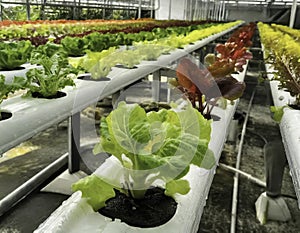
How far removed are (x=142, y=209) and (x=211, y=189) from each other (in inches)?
87.2

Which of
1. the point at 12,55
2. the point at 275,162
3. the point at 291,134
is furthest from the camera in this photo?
the point at 275,162

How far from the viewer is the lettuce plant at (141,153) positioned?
0.81m

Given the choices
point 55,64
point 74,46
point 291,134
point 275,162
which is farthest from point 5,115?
point 275,162

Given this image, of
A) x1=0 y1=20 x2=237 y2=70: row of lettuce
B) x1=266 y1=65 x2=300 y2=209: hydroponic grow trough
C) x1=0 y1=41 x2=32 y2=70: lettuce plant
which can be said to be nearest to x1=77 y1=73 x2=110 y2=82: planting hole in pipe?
x1=0 y1=20 x2=237 y2=70: row of lettuce

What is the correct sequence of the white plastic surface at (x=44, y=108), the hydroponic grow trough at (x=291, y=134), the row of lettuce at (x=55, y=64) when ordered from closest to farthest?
the hydroponic grow trough at (x=291, y=134)
the white plastic surface at (x=44, y=108)
the row of lettuce at (x=55, y=64)

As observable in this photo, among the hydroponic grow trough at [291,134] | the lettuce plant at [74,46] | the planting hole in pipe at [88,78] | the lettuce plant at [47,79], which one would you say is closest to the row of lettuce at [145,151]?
the hydroponic grow trough at [291,134]

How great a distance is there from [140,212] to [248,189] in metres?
2.38

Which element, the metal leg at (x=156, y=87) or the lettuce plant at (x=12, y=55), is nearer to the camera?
the lettuce plant at (x=12, y=55)

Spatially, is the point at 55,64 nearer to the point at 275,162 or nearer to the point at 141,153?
the point at 141,153

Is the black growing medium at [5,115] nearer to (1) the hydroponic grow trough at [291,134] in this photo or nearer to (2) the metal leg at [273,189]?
(1) the hydroponic grow trough at [291,134]

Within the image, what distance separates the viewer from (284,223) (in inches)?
100

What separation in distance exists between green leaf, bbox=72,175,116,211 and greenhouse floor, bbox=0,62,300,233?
72 centimetres

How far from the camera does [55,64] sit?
1.84 m

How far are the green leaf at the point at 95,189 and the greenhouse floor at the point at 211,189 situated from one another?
28.2 inches
